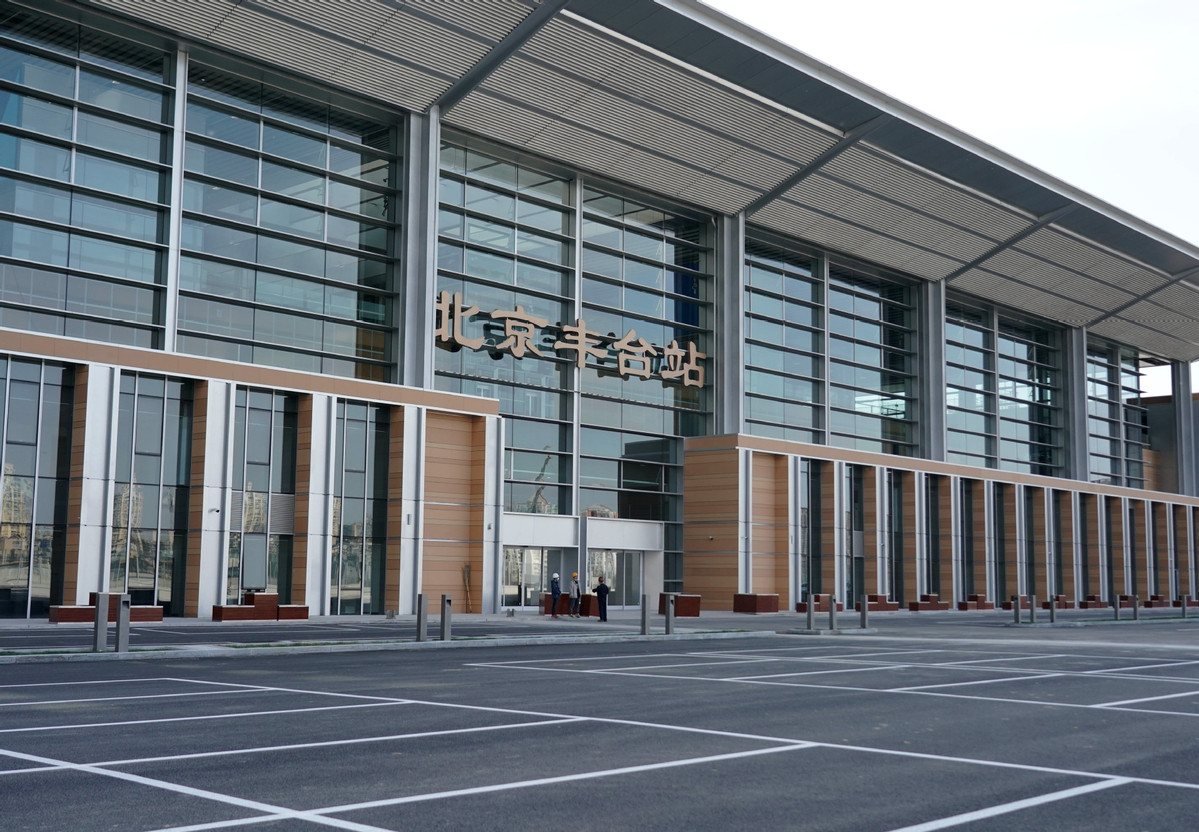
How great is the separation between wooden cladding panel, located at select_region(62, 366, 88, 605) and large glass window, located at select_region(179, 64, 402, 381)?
4378mm

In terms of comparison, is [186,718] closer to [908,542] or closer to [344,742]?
[344,742]

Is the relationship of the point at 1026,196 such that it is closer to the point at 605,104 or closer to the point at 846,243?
the point at 846,243

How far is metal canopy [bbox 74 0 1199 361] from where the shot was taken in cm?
3700

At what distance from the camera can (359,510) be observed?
38.9m

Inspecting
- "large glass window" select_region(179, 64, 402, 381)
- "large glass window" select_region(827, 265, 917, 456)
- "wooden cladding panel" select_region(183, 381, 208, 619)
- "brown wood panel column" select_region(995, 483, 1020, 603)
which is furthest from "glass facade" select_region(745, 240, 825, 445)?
"wooden cladding panel" select_region(183, 381, 208, 619)

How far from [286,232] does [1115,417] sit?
Answer: 5854cm

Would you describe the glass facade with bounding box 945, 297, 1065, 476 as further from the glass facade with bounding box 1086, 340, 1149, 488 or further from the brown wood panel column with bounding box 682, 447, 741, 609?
Answer: the brown wood panel column with bounding box 682, 447, 741, 609

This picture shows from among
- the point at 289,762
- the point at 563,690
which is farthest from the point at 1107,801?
the point at 563,690

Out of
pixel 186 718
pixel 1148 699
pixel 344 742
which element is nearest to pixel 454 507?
pixel 1148 699

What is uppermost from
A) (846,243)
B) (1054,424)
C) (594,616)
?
(846,243)

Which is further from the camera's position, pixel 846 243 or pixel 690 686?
pixel 846 243

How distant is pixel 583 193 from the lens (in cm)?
4825

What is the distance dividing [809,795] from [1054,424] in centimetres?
6981

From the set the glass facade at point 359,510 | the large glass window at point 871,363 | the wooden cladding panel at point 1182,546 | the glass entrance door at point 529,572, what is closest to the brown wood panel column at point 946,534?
the large glass window at point 871,363
